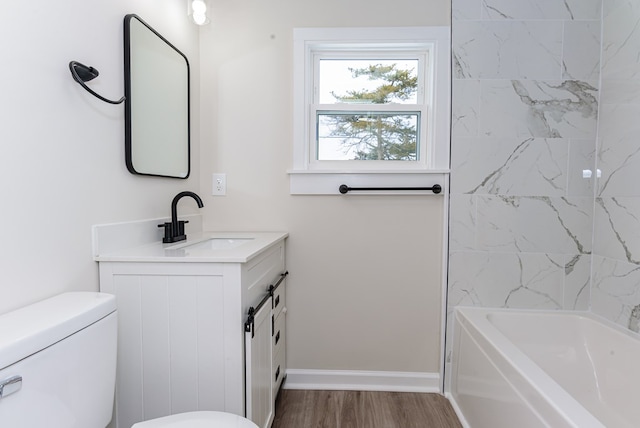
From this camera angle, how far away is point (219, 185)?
1.84 meters

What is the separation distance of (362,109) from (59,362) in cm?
165

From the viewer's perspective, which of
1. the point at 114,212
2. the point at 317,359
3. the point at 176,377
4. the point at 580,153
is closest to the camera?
the point at 176,377

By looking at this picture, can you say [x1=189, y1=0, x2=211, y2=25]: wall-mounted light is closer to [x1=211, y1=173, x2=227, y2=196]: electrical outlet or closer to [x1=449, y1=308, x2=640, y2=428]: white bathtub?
[x1=211, y1=173, x2=227, y2=196]: electrical outlet

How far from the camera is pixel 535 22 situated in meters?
1.71

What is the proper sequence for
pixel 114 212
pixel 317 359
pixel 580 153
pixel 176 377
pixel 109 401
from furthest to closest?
1. pixel 317 359
2. pixel 580 153
3. pixel 114 212
4. pixel 176 377
5. pixel 109 401

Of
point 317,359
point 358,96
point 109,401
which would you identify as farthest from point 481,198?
point 109,401

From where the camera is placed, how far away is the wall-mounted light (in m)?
1.56

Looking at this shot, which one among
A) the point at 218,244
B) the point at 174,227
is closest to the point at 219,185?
the point at 218,244

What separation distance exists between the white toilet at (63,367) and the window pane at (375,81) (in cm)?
149

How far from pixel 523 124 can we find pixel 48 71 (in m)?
1.98

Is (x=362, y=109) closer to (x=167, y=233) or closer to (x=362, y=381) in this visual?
(x=167, y=233)

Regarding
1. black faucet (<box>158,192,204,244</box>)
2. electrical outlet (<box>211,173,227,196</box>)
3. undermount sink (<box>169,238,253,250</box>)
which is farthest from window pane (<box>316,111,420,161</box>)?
black faucet (<box>158,192,204,244</box>)

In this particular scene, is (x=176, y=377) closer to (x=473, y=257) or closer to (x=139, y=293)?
(x=139, y=293)

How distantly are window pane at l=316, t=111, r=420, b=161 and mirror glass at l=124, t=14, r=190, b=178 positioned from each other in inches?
28.7
